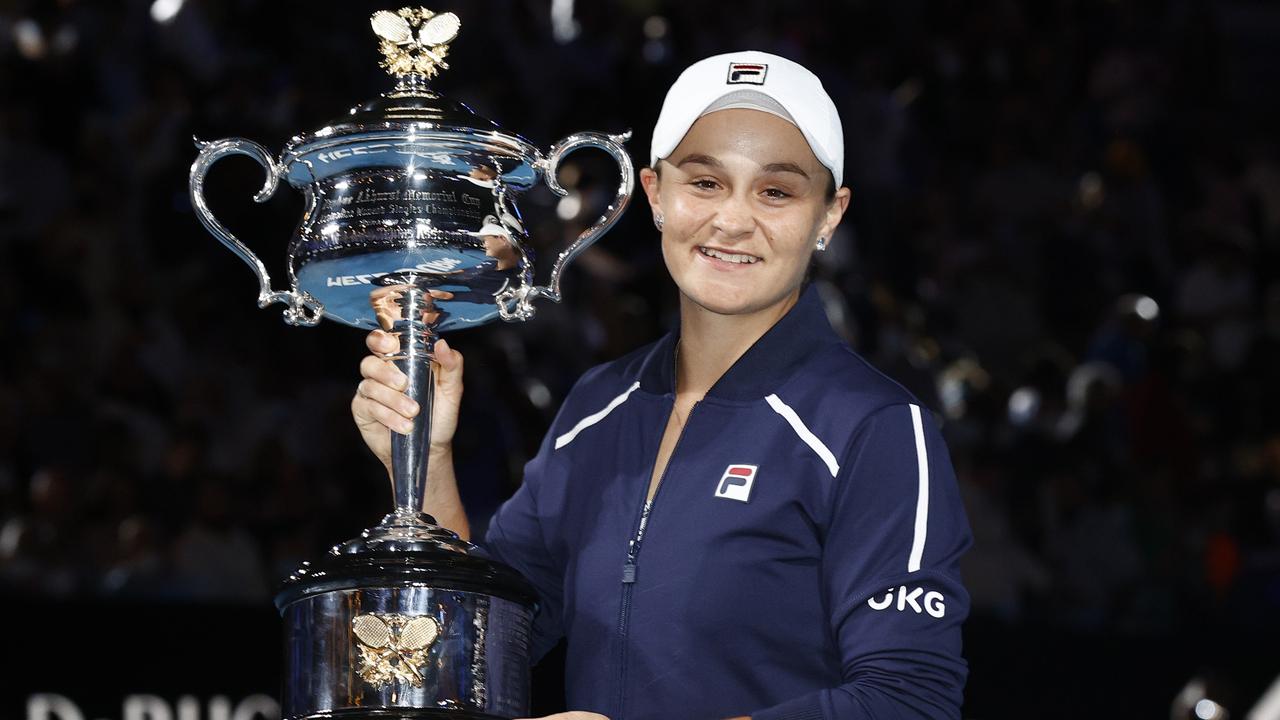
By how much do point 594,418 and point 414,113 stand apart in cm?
49

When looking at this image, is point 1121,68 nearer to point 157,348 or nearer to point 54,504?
point 157,348

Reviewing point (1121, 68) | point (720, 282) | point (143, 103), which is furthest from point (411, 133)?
point (1121, 68)

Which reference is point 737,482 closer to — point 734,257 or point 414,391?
point 734,257

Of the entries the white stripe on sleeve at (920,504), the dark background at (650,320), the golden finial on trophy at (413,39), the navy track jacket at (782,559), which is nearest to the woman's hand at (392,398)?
the navy track jacket at (782,559)

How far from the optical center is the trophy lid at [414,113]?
2.43 m

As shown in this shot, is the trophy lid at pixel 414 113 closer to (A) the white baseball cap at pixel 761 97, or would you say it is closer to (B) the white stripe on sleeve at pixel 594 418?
(A) the white baseball cap at pixel 761 97

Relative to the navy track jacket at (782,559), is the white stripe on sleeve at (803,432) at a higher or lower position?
higher

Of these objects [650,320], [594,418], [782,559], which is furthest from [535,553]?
[650,320]

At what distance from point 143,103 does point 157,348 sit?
1182mm

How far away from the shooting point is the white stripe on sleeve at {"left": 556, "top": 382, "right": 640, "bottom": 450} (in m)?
2.63

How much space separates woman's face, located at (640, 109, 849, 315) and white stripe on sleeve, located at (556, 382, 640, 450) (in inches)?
8.2

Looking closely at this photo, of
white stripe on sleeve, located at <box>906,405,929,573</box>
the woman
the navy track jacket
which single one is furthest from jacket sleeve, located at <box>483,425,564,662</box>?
white stripe on sleeve, located at <box>906,405,929,573</box>

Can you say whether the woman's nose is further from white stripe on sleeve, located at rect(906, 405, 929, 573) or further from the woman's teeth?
white stripe on sleeve, located at rect(906, 405, 929, 573)

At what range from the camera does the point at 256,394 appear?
734 cm
